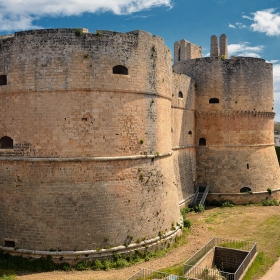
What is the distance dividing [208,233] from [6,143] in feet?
34.1

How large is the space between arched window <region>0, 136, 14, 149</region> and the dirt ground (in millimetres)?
5222

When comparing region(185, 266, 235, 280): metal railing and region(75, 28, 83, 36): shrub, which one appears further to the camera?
region(75, 28, 83, 36): shrub

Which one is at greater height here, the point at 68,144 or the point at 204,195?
the point at 68,144

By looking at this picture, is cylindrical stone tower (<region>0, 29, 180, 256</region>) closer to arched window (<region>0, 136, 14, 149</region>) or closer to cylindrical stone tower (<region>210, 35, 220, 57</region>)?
arched window (<region>0, 136, 14, 149</region>)

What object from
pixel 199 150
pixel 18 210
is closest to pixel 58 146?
pixel 18 210

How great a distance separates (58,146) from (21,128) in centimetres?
172

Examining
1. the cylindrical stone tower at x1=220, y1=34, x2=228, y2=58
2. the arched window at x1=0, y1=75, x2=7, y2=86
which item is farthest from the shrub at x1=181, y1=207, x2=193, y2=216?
the cylindrical stone tower at x1=220, y1=34, x2=228, y2=58

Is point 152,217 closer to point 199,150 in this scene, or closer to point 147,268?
point 147,268

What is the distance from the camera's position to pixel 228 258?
1333cm

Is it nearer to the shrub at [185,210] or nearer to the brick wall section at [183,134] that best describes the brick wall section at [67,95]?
the brick wall section at [183,134]

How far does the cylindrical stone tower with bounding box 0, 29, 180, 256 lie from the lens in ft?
40.5

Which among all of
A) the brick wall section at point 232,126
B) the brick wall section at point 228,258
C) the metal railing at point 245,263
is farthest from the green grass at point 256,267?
the brick wall section at point 232,126

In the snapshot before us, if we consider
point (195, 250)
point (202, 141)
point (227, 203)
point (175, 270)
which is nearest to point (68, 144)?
point (175, 270)

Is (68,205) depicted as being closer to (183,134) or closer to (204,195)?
(183,134)
